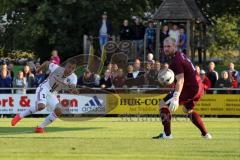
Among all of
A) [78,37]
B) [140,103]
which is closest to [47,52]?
[78,37]

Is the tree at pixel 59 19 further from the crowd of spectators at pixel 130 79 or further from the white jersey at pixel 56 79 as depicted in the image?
the white jersey at pixel 56 79

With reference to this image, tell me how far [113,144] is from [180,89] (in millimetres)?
1837

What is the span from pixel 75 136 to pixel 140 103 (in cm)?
940

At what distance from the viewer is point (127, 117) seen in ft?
85.3

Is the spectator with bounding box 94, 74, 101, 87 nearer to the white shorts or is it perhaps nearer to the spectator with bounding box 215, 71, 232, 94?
the spectator with bounding box 215, 71, 232, 94

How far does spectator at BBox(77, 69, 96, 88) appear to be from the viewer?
24.0 metres

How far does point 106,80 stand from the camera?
26016 millimetres

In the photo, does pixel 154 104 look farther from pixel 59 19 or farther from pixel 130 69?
pixel 59 19

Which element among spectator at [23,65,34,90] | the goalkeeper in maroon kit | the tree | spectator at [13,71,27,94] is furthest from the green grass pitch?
the tree

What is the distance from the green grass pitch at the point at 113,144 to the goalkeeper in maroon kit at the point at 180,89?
48 centimetres

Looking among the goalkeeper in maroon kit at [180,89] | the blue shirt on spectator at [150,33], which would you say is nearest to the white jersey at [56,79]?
the goalkeeper in maroon kit at [180,89]

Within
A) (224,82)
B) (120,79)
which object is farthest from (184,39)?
(120,79)

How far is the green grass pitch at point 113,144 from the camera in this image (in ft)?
42.1

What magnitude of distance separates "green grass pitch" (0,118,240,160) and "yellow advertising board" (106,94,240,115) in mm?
5901
